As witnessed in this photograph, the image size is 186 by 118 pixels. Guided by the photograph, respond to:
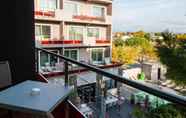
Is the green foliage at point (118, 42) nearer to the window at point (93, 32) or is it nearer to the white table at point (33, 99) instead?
the window at point (93, 32)

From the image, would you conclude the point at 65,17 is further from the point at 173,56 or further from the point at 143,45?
the point at 143,45

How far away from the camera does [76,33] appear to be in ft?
43.9

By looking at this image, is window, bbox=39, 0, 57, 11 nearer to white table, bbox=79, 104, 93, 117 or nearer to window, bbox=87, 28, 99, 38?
window, bbox=87, 28, 99, 38

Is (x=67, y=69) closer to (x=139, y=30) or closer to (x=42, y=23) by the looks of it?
(x=42, y=23)

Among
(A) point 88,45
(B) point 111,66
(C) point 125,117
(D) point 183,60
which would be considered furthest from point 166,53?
(C) point 125,117

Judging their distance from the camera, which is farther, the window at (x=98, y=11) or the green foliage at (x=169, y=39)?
the window at (x=98, y=11)

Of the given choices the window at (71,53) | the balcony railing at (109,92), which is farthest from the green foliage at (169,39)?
the balcony railing at (109,92)

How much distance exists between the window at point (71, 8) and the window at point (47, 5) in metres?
0.69

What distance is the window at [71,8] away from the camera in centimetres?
1242

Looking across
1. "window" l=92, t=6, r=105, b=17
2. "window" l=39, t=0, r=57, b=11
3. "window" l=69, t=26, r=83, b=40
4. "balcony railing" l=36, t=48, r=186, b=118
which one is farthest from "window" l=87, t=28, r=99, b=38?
"balcony railing" l=36, t=48, r=186, b=118

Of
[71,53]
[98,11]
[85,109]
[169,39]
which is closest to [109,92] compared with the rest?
[85,109]

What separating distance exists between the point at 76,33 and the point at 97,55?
7.63ft

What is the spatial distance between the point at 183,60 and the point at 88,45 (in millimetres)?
6517

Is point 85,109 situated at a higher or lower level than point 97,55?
higher
